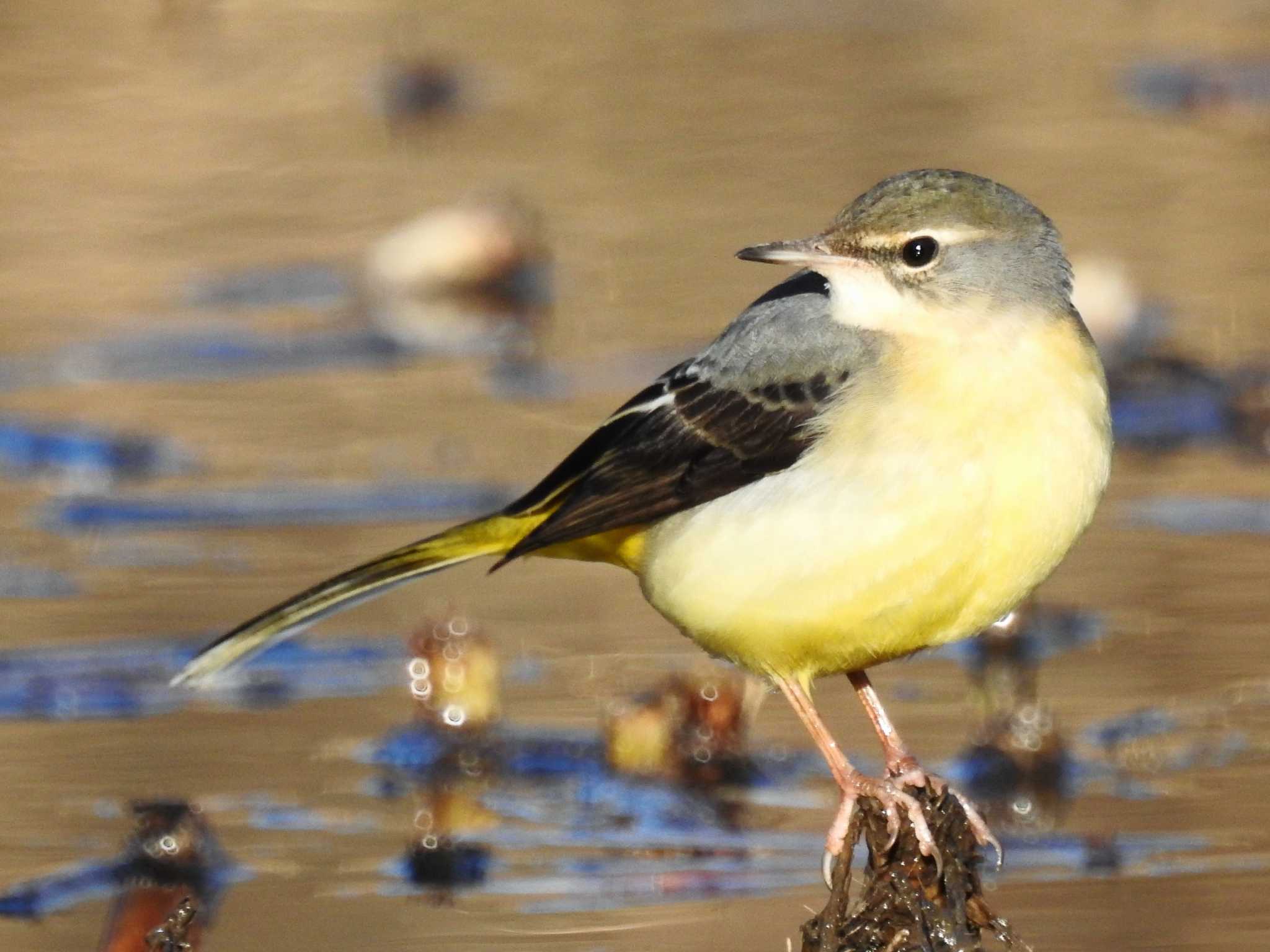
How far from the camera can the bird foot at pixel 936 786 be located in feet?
20.8

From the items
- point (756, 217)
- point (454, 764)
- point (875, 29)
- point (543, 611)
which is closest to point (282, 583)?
point (543, 611)

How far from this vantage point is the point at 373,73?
20.4m

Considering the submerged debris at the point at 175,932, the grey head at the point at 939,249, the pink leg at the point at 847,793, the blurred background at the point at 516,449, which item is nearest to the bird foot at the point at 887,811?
the pink leg at the point at 847,793

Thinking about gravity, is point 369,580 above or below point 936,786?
above

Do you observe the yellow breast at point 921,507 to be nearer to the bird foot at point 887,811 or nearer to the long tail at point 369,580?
the bird foot at point 887,811

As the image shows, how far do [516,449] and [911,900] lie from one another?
20.3 feet

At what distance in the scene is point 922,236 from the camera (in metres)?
6.68

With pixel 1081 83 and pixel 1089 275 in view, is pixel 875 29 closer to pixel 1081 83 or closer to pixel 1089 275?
pixel 1081 83

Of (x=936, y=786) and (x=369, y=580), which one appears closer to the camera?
(x=936, y=786)

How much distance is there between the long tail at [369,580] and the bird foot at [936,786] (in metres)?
1.42

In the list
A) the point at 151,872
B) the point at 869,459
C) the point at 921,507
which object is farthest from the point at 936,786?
the point at 151,872

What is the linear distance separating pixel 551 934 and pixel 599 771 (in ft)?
4.20

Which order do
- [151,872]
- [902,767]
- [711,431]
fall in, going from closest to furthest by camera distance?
[902,767] → [711,431] → [151,872]

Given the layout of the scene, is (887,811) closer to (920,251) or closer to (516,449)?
(920,251)
